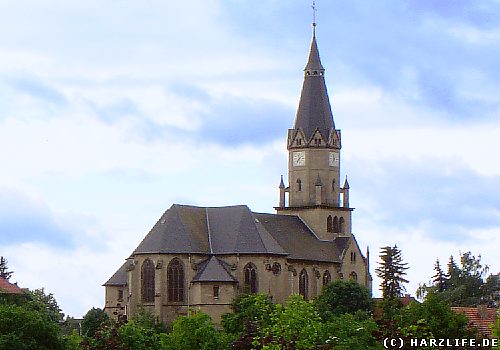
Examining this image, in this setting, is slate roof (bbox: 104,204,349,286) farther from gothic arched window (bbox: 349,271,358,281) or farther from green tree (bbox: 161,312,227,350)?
green tree (bbox: 161,312,227,350)

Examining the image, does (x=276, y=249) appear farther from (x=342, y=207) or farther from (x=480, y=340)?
(x=480, y=340)

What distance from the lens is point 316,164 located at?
139m

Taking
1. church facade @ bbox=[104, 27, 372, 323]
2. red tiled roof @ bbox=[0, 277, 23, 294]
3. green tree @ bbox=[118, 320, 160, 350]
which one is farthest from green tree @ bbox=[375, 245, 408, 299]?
green tree @ bbox=[118, 320, 160, 350]

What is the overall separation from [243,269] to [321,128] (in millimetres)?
19001

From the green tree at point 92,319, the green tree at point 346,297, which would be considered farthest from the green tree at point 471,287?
the green tree at point 92,319

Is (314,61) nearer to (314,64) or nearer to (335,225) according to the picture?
(314,64)

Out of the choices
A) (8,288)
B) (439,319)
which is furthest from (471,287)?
(439,319)

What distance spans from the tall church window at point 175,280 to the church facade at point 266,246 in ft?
0.28

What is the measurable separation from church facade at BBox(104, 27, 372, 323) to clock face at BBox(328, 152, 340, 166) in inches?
3.7

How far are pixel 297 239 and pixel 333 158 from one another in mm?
10466

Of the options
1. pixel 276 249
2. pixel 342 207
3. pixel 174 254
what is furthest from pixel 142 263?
pixel 342 207

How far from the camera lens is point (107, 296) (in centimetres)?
13188

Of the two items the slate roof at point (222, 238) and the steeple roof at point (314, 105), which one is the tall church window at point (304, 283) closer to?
the slate roof at point (222, 238)

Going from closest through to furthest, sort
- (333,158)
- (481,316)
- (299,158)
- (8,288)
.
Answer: (481,316)
(8,288)
(299,158)
(333,158)
